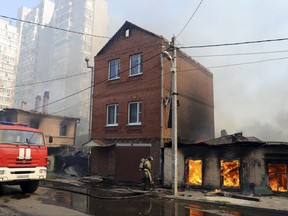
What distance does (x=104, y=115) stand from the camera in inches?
822

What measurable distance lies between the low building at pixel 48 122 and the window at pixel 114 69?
15.6 meters

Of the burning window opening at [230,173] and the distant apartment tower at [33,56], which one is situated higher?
the distant apartment tower at [33,56]

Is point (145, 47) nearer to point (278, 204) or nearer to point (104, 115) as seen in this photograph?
point (104, 115)

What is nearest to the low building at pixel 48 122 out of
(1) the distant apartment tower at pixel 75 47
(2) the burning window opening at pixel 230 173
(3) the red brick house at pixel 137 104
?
(3) the red brick house at pixel 137 104

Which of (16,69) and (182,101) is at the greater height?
(16,69)

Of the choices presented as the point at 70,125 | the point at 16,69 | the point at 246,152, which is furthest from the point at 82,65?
the point at 246,152

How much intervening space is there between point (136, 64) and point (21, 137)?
10493 mm

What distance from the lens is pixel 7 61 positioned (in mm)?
100312

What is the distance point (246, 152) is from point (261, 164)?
3.01ft

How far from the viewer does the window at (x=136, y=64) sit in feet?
64.5

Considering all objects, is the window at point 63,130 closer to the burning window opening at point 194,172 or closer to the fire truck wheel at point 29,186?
the burning window opening at point 194,172

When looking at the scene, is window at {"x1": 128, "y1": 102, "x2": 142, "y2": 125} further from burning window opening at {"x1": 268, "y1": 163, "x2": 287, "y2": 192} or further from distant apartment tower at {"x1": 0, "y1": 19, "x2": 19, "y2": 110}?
distant apartment tower at {"x1": 0, "y1": 19, "x2": 19, "y2": 110}

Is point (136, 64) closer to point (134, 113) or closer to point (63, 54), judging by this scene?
point (134, 113)

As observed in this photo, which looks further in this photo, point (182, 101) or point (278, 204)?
point (182, 101)
